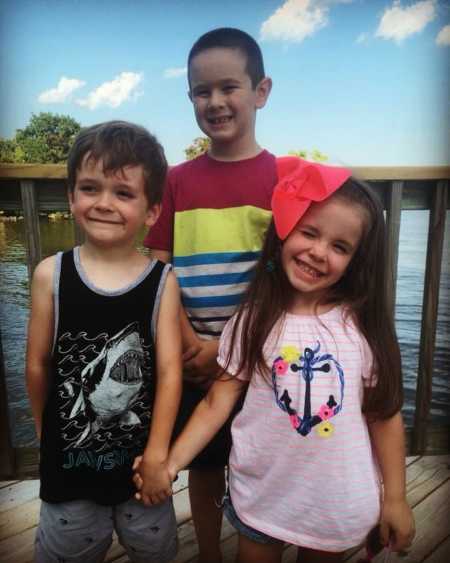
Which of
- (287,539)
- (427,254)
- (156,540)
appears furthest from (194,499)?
(427,254)

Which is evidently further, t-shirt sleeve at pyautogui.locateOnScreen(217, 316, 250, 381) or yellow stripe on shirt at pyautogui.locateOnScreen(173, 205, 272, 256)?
yellow stripe on shirt at pyautogui.locateOnScreen(173, 205, 272, 256)

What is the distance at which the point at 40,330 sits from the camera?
1.04 meters

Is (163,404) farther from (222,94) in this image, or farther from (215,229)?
(222,94)

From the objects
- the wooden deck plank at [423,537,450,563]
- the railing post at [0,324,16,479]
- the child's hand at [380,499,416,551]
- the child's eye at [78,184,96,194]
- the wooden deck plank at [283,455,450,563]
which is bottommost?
the wooden deck plank at [423,537,450,563]

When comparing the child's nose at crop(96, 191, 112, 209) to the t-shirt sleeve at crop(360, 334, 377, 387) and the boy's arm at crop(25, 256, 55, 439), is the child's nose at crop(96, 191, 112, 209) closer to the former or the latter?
the boy's arm at crop(25, 256, 55, 439)

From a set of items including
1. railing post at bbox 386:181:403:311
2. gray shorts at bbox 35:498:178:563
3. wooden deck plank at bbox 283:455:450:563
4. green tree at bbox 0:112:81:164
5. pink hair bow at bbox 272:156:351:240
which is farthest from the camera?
wooden deck plank at bbox 283:455:450:563

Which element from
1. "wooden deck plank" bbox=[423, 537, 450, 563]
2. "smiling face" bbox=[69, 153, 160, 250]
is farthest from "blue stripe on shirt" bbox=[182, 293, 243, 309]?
"wooden deck plank" bbox=[423, 537, 450, 563]

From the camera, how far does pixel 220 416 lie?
44.3 inches

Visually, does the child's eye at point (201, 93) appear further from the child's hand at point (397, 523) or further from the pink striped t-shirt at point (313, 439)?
the child's hand at point (397, 523)

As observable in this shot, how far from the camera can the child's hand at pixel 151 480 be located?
1.05m

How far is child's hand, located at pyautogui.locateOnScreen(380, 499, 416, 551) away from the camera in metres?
1.06

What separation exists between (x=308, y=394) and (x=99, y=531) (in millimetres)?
632

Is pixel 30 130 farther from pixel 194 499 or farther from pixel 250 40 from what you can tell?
pixel 194 499

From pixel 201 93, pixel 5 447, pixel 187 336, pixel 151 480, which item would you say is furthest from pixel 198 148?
pixel 5 447
